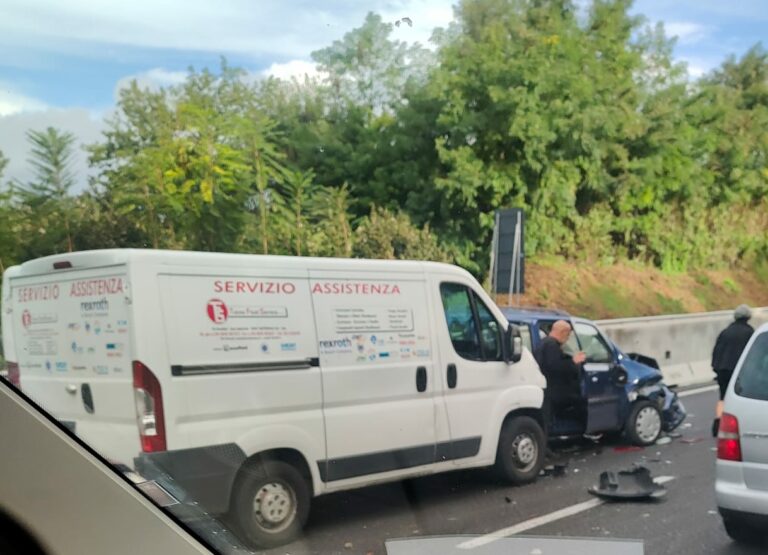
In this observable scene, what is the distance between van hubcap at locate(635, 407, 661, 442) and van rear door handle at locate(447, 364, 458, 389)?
0.69m

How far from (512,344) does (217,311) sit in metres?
1.10

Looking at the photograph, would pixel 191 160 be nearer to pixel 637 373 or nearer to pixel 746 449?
pixel 637 373

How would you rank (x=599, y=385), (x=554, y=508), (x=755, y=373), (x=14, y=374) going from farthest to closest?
(x=599, y=385), (x=755, y=373), (x=554, y=508), (x=14, y=374)

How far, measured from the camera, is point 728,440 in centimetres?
293

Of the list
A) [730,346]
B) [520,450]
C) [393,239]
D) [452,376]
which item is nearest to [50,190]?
[393,239]

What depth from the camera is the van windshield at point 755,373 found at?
2914mm

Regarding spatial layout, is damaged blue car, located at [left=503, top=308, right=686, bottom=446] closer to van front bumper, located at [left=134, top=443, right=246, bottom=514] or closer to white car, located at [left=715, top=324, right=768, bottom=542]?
white car, located at [left=715, top=324, right=768, bottom=542]

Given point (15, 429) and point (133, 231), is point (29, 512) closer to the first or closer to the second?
point (15, 429)

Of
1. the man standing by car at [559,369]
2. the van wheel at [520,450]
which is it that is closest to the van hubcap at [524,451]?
the van wheel at [520,450]

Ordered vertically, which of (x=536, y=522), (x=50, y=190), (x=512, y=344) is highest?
(x=50, y=190)

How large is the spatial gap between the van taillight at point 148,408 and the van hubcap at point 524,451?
1.23 m

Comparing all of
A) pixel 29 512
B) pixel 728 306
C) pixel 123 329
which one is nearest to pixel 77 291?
pixel 123 329

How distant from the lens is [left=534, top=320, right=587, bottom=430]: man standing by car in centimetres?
297

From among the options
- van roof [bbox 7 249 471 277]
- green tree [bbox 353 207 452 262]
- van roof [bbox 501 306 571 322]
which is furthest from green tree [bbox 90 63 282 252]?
van roof [bbox 501 306 571 322]
